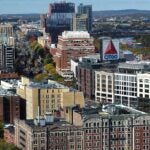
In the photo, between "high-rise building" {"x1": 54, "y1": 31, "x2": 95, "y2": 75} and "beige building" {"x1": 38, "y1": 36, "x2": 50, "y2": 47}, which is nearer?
"high-rise building" {"x1": 54, "y1": 31, "x2": 95, "y2": 75}

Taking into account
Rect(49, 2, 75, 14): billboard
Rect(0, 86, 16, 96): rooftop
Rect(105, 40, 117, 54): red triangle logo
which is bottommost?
Rect(49, 2, 75, 14): billboard

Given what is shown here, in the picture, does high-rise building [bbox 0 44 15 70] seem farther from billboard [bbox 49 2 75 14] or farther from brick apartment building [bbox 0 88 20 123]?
billboard [bbox 49 2 75 14]

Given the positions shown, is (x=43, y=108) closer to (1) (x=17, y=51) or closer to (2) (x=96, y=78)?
(2) (x=96, y=78)

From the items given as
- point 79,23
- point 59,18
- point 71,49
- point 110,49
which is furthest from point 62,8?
point 110,49

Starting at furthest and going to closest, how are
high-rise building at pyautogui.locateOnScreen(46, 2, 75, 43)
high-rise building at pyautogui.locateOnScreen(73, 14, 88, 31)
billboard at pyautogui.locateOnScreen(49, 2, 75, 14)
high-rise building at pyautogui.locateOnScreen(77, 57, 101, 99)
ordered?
billboard at pyautogui.locateOnScreen(49, 2, 75, 14), high-rise building at pyautogui.locateOnScreen(46, 2, 75, 43), high-rise building at pyautogui.locateOnScreen(73, 14, 88, 31), high-rise building at pyautogui.locateOnScreen(77, 57, 101, 99)

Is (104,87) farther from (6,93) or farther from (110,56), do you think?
(6,93)

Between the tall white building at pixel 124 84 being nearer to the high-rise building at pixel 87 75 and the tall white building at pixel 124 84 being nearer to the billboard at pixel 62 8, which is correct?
the high-rise building at pixel 87 75

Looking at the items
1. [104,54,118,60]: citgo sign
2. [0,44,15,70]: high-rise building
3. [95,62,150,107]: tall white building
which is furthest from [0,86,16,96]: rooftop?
[0,44,15,70]: high-rise building
